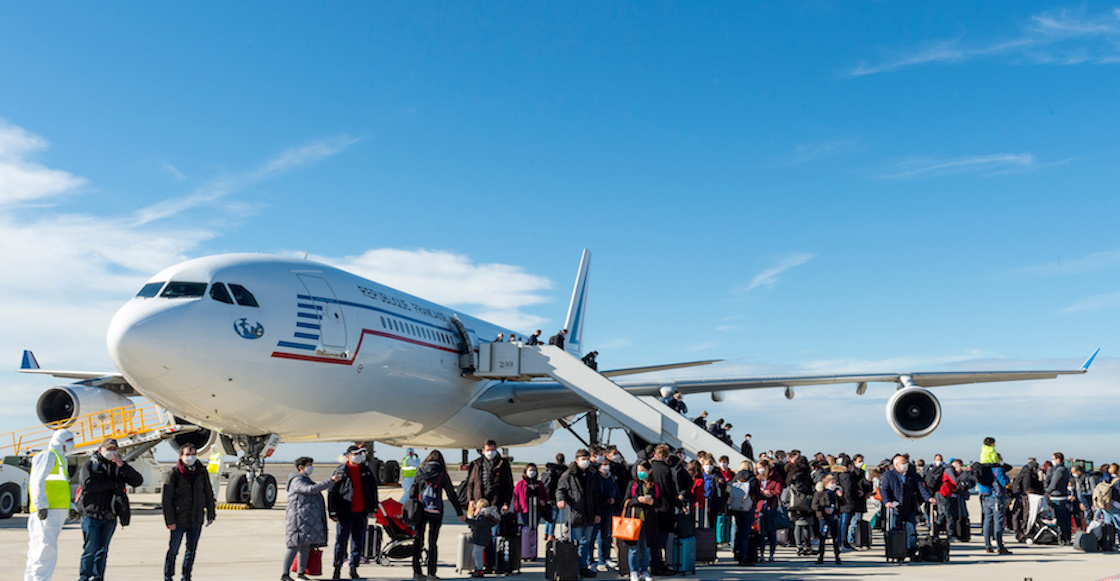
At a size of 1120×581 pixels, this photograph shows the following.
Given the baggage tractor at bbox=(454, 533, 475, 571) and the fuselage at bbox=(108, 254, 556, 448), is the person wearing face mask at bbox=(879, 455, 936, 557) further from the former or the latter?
the fuselage at bbox=(108, 254, 556, 448)

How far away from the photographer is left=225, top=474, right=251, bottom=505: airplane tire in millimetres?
18438

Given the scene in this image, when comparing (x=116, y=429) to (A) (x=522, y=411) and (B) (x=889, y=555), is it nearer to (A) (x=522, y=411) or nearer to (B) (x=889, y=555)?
(A) (x=522, y=411)

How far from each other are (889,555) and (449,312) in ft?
36.9

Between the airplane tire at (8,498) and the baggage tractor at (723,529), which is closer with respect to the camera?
the baggage tractor at (723,529)

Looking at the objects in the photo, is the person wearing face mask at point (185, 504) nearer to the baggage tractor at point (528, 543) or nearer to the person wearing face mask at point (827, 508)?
the baggage tractor at point (528, 543)

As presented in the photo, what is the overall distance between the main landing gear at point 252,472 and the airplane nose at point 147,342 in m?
3.70

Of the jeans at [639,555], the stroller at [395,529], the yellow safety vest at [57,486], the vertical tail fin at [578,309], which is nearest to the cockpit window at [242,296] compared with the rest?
the stroller at [395,529]

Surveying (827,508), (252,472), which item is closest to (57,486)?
(252,472)

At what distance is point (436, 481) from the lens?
9930 mm

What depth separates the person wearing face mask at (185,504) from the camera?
29.1ft

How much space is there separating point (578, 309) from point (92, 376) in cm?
1652

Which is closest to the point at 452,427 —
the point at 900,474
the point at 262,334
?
the point at 262,334

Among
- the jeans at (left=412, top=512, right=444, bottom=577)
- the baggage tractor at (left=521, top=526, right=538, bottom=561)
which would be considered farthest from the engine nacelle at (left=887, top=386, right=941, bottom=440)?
the jeans at (left=412, top=512, right=444, bottom=577)

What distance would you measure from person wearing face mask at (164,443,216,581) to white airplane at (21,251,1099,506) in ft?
11.7
